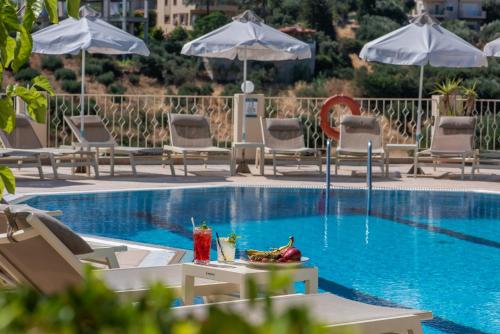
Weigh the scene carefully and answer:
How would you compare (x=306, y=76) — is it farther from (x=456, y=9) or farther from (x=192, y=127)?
(x=192, y=127)

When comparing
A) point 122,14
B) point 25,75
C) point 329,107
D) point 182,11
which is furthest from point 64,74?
point 329,107

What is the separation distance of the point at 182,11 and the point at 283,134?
51.2m

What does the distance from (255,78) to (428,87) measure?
927 cm

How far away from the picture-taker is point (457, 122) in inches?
517

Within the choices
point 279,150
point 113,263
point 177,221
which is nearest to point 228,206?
point 177,221

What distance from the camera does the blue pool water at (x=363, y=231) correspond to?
242 inches

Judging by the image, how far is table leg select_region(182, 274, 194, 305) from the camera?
4.25 metres

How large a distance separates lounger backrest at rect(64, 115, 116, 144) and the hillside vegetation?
29354 millimetres

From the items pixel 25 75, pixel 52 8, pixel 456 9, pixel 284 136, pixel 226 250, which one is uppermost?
pixel 456 9

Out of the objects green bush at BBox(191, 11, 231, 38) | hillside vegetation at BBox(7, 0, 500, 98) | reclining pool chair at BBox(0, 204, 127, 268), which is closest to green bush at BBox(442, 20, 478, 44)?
hillside vegetation at BBox(7, 0, 500, 98)

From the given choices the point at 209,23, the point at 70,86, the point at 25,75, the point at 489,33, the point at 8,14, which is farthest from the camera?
the point at 209,23

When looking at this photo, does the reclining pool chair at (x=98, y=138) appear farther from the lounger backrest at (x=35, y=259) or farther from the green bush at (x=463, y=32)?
the green bush at (x=463, y=32)

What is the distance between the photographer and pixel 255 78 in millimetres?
47219

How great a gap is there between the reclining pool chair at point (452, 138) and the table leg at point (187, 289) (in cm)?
898
